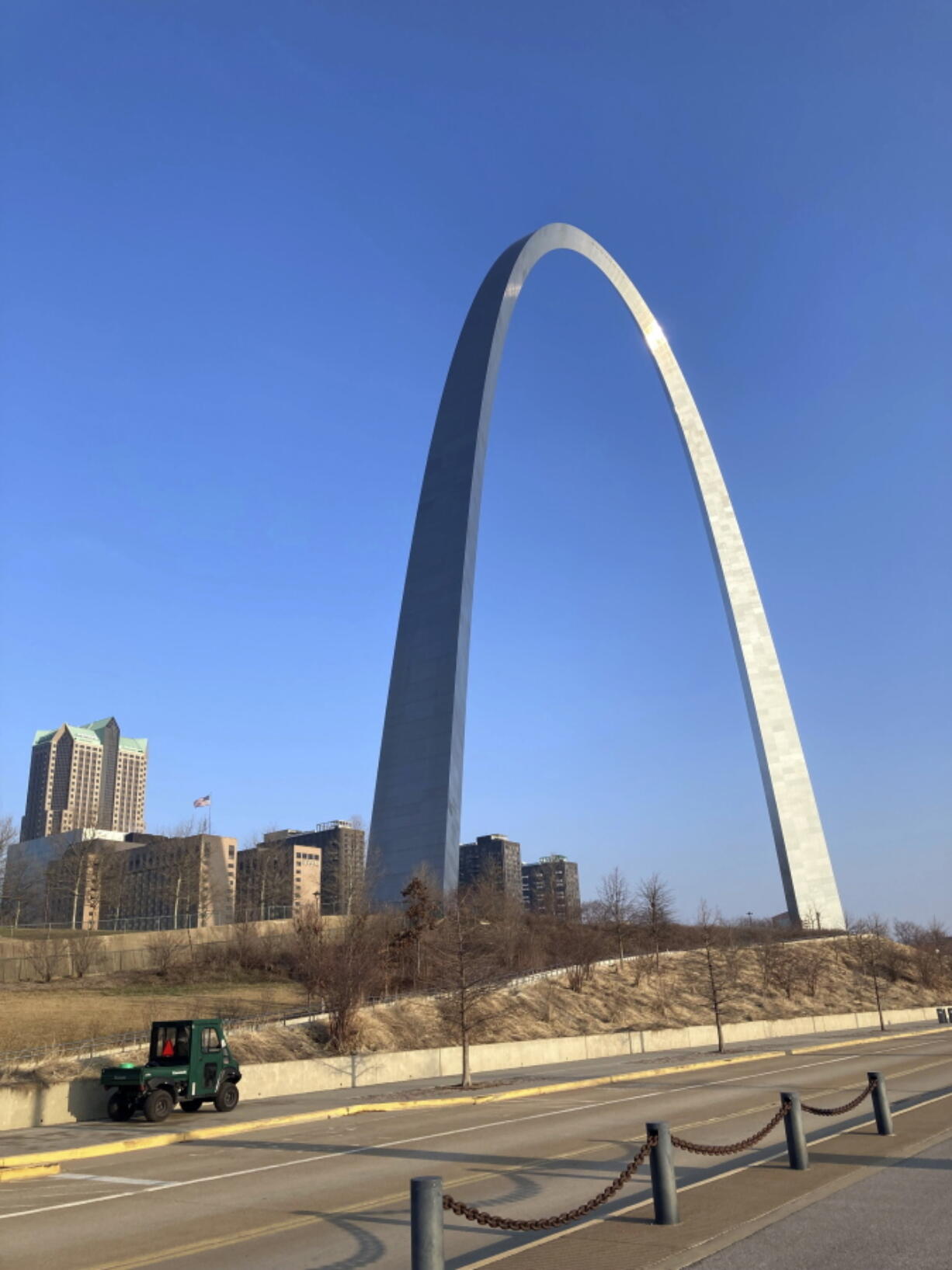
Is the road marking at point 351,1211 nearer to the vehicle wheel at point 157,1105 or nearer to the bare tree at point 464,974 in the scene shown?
the vehicle wheel at point 157,1105

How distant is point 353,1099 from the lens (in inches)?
859

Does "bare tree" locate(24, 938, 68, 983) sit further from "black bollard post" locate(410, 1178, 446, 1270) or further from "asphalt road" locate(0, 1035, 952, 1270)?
"black bollard post" locate(410, 1178, 446, 1270)

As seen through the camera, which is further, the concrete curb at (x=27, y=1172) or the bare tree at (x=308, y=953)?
the bare tree at (x=308, y=953)

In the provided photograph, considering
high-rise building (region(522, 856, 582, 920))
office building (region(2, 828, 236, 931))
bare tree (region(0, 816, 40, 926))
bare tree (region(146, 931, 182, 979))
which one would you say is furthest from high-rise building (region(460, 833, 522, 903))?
bare tree (region(146, 931, 182, 979))

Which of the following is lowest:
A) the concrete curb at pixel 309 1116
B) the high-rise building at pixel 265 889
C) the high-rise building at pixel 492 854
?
the concrete curb at pixel 309 1116

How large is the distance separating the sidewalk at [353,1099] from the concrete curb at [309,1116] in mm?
23

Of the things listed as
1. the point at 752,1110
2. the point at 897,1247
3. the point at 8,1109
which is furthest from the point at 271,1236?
the point at 8,1109

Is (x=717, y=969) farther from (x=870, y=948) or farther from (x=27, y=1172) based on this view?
(x=27, y=1172)

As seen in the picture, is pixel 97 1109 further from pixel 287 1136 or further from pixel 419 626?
pixel 419 626

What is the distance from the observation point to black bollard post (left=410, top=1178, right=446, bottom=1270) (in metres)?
6.48

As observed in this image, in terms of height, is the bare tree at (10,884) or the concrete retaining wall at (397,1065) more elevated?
the bare tree at (10,884)

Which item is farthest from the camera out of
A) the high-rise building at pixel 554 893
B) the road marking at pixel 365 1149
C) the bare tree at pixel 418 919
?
the high-rise building at pixel 554 893

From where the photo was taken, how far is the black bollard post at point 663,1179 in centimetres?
884

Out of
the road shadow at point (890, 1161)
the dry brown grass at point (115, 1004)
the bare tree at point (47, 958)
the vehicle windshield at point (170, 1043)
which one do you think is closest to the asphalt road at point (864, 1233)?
the road shadow at point (890, 1161)
